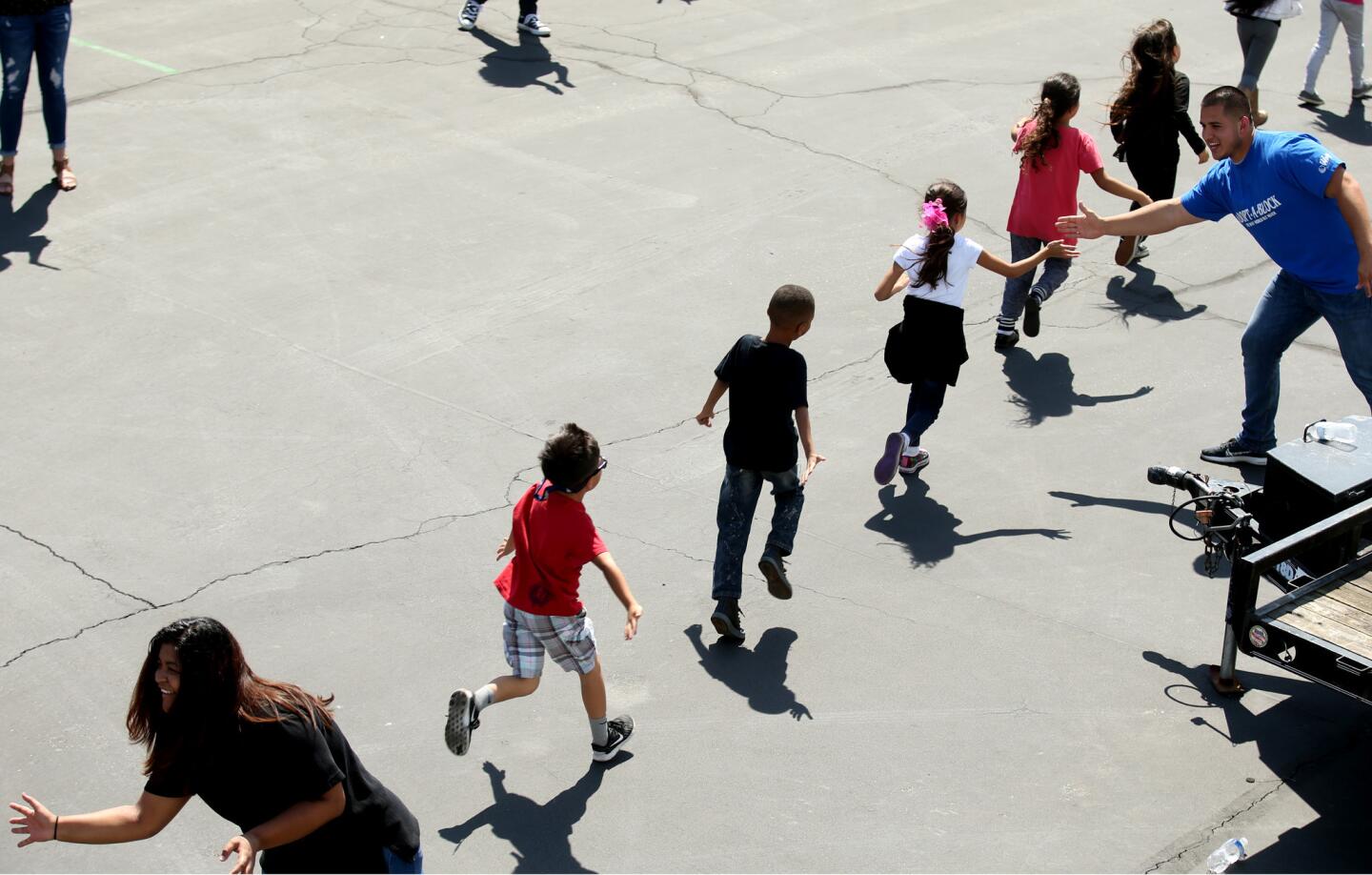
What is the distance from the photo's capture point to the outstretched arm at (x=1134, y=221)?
22.4ft

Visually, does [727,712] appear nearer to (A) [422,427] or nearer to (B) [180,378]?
(A) [422,427]

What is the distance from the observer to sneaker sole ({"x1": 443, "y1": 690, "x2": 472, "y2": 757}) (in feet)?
15.8

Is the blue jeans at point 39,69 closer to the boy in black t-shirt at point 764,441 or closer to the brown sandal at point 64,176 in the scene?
the brown sandal at point 64,176

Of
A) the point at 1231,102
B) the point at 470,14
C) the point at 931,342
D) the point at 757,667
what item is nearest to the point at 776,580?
the point at 757,667

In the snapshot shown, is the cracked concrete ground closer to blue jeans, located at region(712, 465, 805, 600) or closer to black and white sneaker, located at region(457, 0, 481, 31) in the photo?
blue jeans, located at region(712, 465, 805, 600)

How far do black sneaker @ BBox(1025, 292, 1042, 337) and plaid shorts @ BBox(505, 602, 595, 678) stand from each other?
13.8 feet

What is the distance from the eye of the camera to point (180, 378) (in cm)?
780

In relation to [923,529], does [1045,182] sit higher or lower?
higher

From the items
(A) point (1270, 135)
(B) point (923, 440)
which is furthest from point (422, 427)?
(A) point (1270, 135)

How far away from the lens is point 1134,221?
696 centimetres

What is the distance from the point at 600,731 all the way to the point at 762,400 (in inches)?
61.4

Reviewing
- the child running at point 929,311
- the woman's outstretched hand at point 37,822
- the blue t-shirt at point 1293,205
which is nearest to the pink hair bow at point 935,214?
the child running at point 929,311

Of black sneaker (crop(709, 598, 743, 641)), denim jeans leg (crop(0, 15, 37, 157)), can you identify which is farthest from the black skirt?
denim jeans leg (crop(0, 15, 37, 157))

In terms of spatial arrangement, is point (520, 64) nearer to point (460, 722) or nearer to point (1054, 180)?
point (1054, 180)
